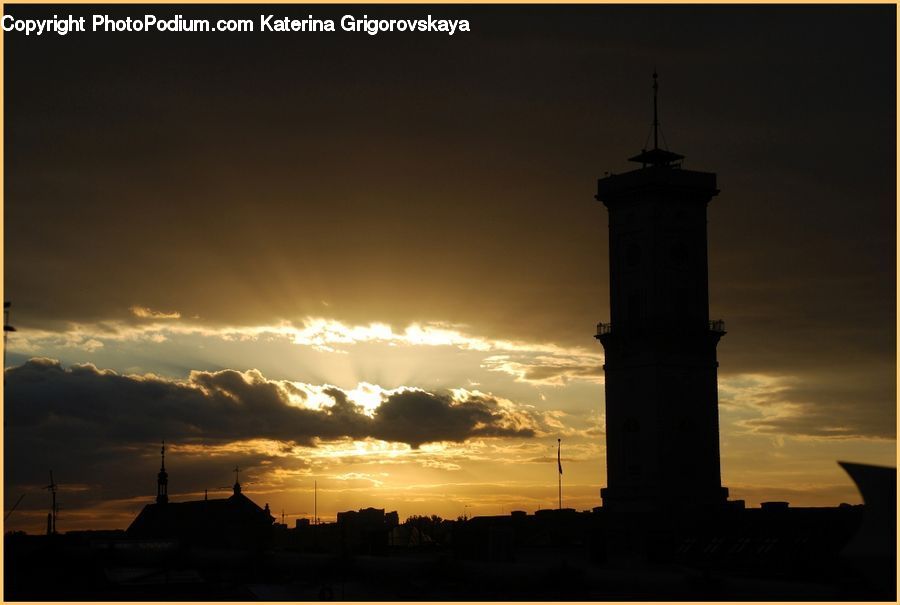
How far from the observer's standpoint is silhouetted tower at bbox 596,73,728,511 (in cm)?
14800

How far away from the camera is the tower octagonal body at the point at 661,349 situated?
148m

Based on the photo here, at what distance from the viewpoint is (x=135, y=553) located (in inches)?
5027

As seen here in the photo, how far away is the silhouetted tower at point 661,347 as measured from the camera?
148000mm

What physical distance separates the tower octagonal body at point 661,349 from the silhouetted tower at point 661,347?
0.33 feet

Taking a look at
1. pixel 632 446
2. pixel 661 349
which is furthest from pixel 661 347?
pixel 632 446

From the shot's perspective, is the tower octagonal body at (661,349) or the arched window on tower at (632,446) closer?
the tower octagonal body at (661,349)

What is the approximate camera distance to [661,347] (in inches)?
A: 5822

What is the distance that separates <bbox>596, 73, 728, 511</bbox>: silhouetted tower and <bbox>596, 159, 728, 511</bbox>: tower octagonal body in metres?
0.10

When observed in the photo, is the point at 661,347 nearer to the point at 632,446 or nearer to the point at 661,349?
the point at 661,349

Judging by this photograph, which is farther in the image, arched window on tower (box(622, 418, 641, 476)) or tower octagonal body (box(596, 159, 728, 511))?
arched window on tower (box(622, 418, 641, 476))

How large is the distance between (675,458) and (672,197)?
25.9 meters

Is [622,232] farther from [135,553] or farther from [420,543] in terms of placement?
[135,553]

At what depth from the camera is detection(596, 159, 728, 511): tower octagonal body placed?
148 m

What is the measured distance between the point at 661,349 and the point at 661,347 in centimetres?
20
